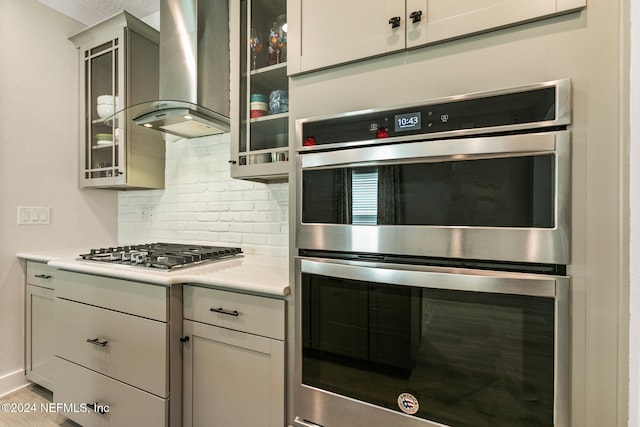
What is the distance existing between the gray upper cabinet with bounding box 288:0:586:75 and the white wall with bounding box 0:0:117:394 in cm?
228

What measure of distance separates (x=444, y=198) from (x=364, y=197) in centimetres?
27

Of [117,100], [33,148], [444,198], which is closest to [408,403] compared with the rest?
[444,198]

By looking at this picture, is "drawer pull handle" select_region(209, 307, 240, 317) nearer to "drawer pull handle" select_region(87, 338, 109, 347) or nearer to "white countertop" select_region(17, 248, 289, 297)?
"white countertop" select_region(17, 248, 289, 297)

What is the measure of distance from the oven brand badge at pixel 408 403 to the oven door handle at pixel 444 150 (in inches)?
30.8

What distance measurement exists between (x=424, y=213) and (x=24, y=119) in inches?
114

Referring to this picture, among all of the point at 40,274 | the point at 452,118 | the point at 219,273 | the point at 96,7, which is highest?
the point at 96,7

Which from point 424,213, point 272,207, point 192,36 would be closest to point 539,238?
point 424,213

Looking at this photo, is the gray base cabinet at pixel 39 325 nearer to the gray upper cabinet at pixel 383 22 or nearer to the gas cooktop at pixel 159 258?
the gas cooktop at pixel 159 258

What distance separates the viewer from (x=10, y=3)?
2104 mm

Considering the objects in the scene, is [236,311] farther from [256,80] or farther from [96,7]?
[96,7]

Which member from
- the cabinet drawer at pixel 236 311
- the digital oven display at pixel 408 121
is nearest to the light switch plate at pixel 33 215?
the cabinet drawer at pixel 236 311

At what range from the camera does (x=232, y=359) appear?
4.19ft

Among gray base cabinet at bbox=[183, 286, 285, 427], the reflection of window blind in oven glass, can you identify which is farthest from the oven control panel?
gray base cabinet at bbox=[183, 286, 285, 427]

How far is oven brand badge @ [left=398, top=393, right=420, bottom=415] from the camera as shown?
0.97 metres
